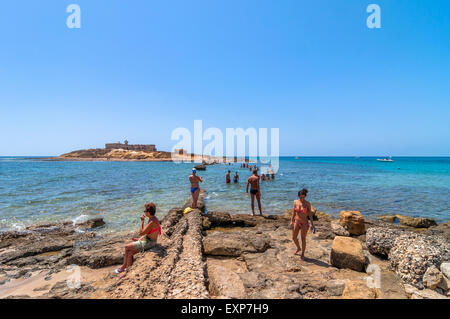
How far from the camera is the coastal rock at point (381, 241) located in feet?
17.9

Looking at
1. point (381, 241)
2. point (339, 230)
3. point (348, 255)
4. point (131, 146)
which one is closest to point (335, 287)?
point (348, 255)

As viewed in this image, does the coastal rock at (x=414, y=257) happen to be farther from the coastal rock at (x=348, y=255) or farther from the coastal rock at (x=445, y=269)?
the coastal rock at (x=348, y=255)

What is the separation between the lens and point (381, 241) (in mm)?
5574

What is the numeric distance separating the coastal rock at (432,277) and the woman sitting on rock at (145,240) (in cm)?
581

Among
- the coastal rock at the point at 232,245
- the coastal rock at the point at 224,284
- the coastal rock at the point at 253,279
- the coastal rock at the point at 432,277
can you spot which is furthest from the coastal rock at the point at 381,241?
the coastal rock at the point at 224,284

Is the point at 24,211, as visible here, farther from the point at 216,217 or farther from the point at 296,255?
the point at 296,255

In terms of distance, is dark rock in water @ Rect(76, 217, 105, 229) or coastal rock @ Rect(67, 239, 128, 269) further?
dark rock in water @ Rect(76, 217, 105, 229)

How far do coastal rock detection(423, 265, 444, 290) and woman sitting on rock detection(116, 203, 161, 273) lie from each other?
19.1ft

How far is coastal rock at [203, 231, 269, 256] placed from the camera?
18.5 feet

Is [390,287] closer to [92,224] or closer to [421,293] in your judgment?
[421,293]

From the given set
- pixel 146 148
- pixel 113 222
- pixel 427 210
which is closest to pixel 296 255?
pixel 113 222

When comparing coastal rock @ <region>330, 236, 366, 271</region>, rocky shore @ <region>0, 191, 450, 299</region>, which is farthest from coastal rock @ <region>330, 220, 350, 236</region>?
coastal rock @ <region>330, 236, 366, 271</region>

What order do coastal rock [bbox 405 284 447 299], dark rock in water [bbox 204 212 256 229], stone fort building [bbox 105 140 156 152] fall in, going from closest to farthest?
coastal rock [bbox 405 284 447 299] < dark rock in water [bbox 204 212 256 229] < stone fort building [bbox 105 140 156 152]

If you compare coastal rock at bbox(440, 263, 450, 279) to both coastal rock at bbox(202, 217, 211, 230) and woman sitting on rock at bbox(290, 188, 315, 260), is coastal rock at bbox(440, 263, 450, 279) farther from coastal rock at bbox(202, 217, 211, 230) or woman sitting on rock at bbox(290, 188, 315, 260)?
coastal rock at bbox(202, 217, 211, 230)
